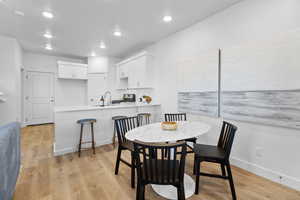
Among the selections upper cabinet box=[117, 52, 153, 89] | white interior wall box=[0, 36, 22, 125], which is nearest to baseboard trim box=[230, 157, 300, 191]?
upper cabinet box=[117, 52, 153, 89]

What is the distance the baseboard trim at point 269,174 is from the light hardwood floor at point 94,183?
0.23 ft

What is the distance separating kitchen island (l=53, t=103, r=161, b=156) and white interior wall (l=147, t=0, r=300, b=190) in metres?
1.91

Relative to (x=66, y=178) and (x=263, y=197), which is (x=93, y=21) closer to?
(x=66, y=178)

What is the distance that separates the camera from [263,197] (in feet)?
5.75

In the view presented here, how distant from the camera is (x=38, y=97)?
565 centimetres

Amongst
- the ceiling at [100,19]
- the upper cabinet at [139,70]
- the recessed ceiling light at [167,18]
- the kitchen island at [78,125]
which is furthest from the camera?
the upper cabinet at [139,70]

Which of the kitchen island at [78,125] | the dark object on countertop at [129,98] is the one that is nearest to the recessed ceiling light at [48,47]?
the kitchen island at [78,125]

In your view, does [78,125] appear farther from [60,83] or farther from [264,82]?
[60,83]

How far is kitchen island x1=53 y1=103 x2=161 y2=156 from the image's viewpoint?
298cm

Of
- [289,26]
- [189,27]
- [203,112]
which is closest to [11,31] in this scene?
[189,27]

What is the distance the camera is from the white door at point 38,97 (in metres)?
5.46

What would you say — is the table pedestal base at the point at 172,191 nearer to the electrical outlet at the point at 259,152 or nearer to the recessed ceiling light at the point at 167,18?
the electrical outlet at the point at 259,152

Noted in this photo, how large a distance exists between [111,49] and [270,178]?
5052 mm

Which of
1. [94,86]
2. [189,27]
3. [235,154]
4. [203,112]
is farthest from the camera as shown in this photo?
[94,86]
